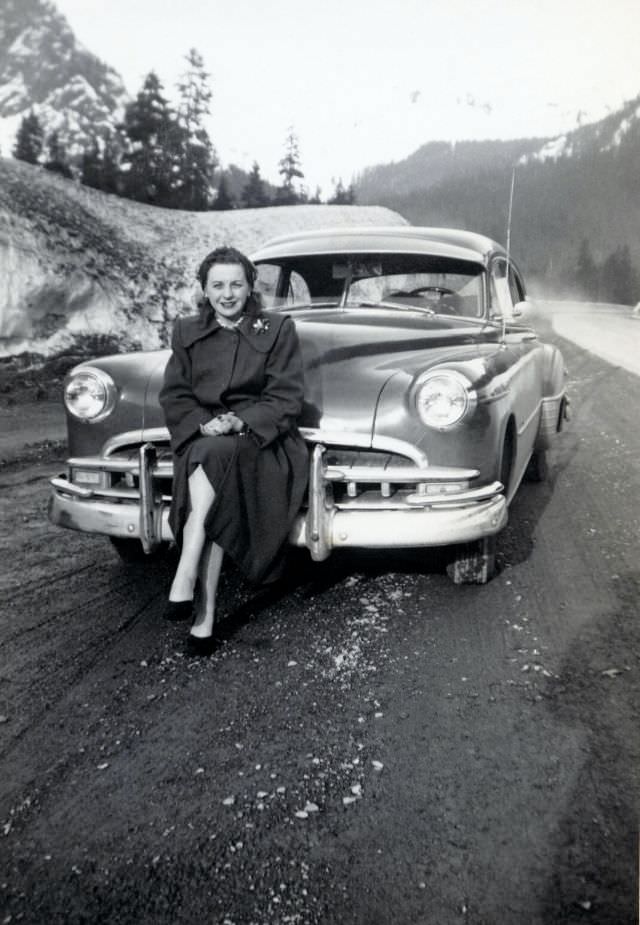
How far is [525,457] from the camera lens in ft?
14.2

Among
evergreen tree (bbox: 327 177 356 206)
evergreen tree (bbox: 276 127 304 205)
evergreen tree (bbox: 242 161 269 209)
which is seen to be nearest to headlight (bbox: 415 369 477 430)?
evergreen tree (bbox: 276 127 304 205)

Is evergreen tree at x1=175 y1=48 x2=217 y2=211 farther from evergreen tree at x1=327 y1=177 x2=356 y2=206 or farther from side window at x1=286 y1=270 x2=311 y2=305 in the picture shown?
side window at x1=286 y1=270 x2=311 y2=305

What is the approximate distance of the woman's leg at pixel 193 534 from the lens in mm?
2744

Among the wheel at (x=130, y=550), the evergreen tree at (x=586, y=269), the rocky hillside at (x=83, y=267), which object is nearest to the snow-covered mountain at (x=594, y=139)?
the evergreen tree at (x=586, y=269)

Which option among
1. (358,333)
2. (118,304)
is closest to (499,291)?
(358,333)

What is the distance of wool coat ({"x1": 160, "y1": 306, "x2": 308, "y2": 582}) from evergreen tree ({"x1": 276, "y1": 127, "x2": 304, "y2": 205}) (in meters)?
11.3

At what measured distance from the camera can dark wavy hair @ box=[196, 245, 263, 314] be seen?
2.93 m

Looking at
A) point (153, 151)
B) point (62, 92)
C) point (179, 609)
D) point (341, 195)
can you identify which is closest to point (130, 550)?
point (179, 609)

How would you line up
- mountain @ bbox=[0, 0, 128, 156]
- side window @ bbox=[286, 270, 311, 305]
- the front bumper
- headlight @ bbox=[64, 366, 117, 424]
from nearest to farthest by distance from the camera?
the front bumper
headlight @ bbox=[64, 366, 117, 424]
side window @ bbox=[286, 270, 311, 305]
mountain @ bbox=[0, 0, 128, 156]

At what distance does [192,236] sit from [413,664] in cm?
1397

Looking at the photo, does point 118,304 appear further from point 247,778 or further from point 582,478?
point 247,778

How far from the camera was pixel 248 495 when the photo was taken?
9.14 feet

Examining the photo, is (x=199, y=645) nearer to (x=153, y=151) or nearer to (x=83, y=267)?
(x=83, y=267)

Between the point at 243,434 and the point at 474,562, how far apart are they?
1251 millimetres
